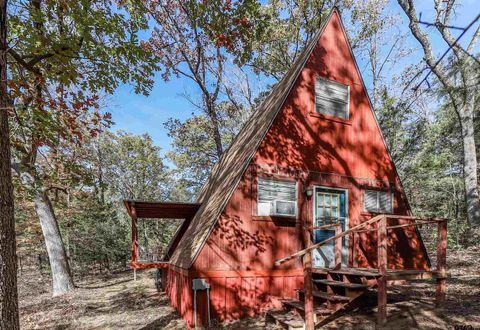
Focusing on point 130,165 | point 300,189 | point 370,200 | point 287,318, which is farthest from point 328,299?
point 130,165

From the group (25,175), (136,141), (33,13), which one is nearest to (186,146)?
(136,141)

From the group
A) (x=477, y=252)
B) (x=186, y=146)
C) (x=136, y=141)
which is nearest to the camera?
(x=477, y=252)

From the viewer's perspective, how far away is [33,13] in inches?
197

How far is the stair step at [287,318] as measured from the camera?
5.26 m

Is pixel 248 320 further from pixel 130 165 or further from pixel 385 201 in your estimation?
pixel 130 165

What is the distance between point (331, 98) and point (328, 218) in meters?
3.39

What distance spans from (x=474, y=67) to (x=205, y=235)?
22.8ft

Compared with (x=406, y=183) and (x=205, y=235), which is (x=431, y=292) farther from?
(x=406, y=183)

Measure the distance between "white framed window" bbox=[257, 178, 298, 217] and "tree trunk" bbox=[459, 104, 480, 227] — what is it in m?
8.06

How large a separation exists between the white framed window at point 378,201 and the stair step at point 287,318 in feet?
12.9

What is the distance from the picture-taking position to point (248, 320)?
6.34 meters

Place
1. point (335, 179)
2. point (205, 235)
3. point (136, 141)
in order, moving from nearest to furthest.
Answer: point (205, 235)
point (335, 179)
point (136, 141)

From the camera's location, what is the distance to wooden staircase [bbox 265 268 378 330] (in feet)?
17.7

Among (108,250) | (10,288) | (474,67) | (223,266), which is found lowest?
(108,250)
